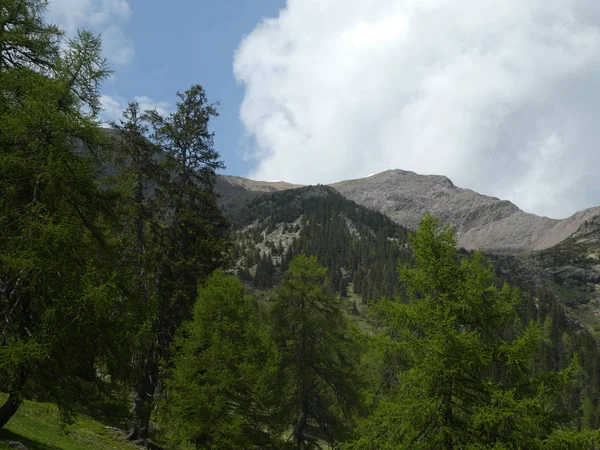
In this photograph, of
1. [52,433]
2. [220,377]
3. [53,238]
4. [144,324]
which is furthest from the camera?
[220,377]

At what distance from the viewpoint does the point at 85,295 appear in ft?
34.0

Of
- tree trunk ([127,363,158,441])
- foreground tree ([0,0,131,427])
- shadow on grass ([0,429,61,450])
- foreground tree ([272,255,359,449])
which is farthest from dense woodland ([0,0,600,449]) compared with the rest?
foreground tree ([272,255,359,449])

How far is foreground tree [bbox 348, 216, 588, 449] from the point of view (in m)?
11.4

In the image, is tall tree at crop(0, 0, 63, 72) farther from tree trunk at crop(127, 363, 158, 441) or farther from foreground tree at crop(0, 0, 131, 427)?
tree trunk at crop(127, 363, 158, 441)

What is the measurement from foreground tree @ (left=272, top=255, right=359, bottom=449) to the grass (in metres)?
8.48

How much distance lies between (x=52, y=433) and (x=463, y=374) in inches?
601

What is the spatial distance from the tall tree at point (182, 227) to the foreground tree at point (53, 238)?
11.0m

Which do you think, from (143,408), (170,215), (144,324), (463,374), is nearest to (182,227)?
(170,215)

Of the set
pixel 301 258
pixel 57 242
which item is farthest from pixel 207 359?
pixel 57 242

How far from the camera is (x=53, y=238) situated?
34.0ft

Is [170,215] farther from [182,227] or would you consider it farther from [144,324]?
[144,324]

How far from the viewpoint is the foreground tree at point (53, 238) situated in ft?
33.3

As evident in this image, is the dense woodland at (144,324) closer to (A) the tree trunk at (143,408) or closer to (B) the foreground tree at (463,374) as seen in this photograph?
(B) the foreground tree at (463,374)

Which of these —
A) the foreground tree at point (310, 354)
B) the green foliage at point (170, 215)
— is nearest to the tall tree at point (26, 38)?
the green foliage at point (170, 215)
